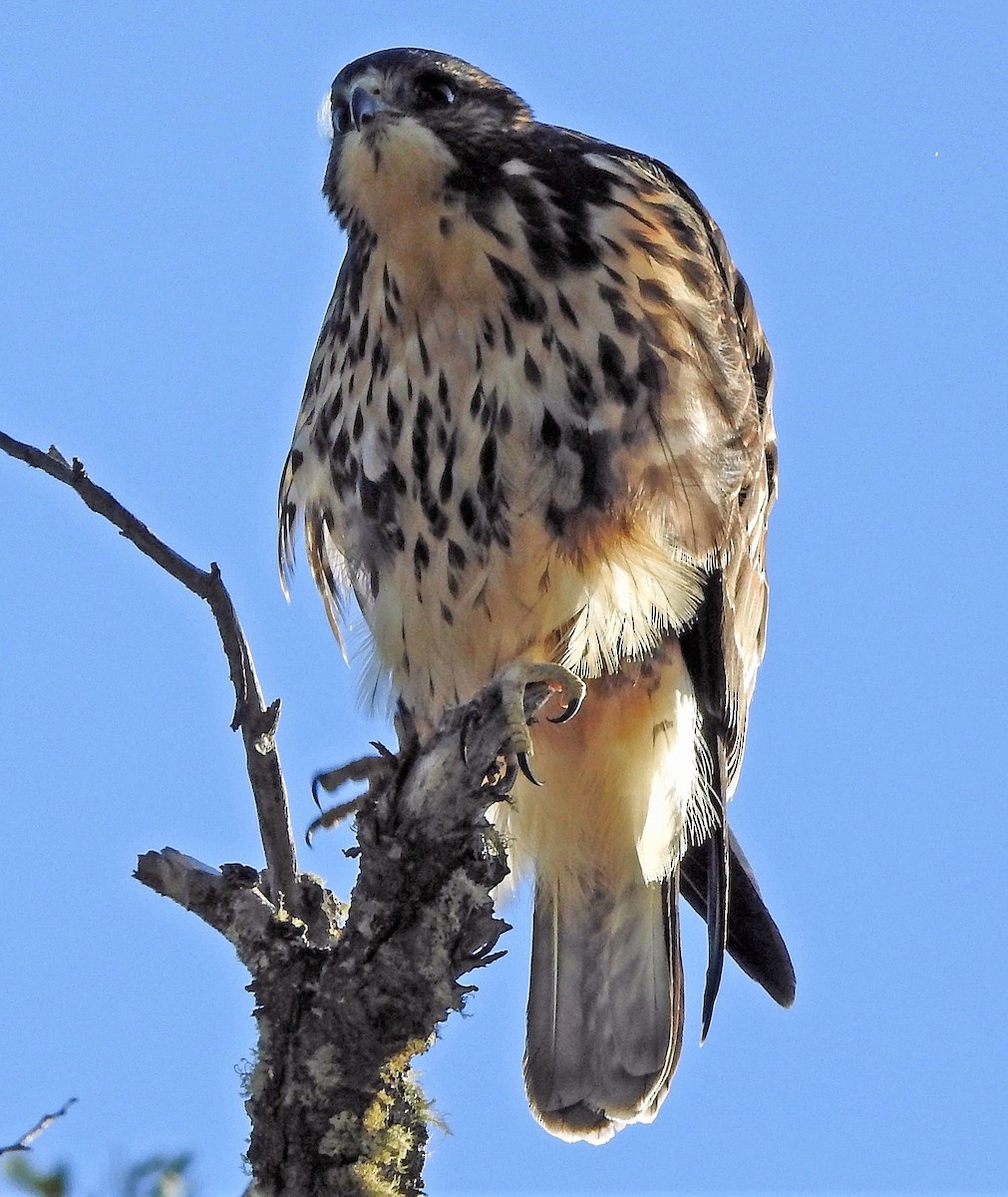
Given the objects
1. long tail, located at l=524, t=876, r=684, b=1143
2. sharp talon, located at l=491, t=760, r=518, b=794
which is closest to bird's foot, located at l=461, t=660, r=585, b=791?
sharp talon, located at l=491, t=760, r=518, b=794

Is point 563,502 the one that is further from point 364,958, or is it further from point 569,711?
point 364,958

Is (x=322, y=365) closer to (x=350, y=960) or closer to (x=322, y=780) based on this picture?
(x=322, y=780)

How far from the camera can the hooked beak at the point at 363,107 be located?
3736 millimetres

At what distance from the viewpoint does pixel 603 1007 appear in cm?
411

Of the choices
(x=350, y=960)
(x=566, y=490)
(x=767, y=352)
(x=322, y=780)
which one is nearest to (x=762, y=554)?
(x=767, y=352)

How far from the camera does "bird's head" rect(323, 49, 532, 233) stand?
3758mm

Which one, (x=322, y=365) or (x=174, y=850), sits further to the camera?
(x=322, y=365)

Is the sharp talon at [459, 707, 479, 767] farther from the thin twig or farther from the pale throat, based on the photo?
the pale throat

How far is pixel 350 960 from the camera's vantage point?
3.13 metres

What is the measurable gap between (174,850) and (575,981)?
1.20m

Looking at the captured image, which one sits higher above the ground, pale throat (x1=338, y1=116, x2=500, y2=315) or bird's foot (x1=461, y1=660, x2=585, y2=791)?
pale throat (x1=338, y1=116, x2=500, y2=315)

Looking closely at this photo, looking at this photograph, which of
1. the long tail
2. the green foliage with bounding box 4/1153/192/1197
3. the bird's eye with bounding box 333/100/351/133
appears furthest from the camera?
the long tail

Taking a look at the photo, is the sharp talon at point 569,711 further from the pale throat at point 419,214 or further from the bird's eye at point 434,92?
the bird's eye at point 434,92

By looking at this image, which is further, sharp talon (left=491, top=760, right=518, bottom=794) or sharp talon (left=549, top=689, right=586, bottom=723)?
sharp talon (left=549, top=689, right=586, bottom=723)
